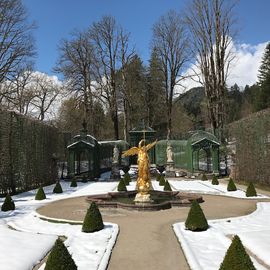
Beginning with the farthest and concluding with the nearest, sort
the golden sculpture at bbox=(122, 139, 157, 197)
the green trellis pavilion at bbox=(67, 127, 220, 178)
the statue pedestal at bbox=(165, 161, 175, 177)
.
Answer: the statue pedestal at bbox=(165, 161, 175, 177) → the green trellis pavilion at bbox=(67, 127, 220, 178) → the golden sculpture at bbox=(122, 139, 157, 197)

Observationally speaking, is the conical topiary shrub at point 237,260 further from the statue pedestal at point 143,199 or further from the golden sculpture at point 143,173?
the golden sculpture at point 143,173

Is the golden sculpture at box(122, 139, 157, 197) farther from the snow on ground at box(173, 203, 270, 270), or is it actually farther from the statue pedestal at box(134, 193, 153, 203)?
the snow on ground at box(173, 203, 270, 270)

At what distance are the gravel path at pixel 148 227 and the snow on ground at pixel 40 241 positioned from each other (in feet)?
1.02

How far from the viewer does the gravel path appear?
25.3ft

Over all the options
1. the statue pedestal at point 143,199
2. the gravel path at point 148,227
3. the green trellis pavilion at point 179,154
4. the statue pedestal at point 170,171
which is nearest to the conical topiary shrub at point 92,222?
the gravel path at point 148,227

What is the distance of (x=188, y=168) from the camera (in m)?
32.2

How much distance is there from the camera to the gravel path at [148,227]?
7.70 metres

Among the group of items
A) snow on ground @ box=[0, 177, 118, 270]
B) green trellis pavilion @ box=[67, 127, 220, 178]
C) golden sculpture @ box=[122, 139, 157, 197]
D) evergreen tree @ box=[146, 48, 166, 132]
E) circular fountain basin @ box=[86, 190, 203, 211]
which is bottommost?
snow on ground @ box=[0, 177, 118, 270]

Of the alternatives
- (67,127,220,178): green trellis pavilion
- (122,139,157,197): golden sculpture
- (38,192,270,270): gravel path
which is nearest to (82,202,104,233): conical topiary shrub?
(38,192,270,270): gravel path

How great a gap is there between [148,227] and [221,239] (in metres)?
2.41

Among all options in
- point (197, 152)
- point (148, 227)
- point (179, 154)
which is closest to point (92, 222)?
point (148, 227)

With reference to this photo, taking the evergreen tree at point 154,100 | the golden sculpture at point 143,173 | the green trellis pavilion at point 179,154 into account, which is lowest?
the golden sculpture at point 143,173

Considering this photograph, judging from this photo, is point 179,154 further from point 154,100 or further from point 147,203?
point 147,203

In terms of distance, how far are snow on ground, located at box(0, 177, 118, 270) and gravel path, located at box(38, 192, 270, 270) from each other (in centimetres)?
31
